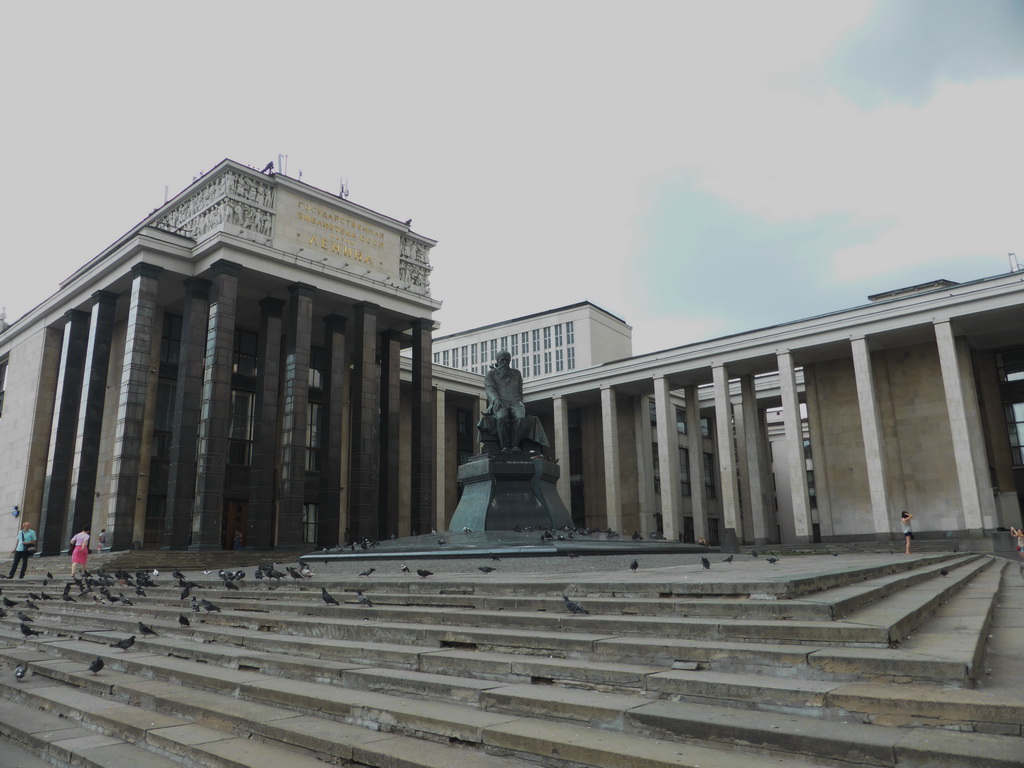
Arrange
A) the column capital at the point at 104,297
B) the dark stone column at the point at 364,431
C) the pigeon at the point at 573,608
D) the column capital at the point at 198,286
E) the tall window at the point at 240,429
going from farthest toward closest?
1. the tall window at the point at 240,429
2. the dark stone column at the point at 364,431
3. the column capital at the point at 104,297
4. the column capital at the point at 198,286
5. the pigeon at the point at 573,608

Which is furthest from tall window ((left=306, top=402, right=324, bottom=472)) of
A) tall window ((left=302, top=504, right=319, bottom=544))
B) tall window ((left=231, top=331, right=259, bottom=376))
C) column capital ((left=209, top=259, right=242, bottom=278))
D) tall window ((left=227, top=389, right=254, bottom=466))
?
column capital ((left=209, top=259, right=242, bottom=278))

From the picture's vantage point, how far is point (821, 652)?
15.2 feet

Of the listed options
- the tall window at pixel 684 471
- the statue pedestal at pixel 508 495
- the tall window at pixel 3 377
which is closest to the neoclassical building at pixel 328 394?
the tall window at pixel 3 377

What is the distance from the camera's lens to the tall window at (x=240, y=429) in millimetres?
35219

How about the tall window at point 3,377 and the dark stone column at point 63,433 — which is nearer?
the dark stone column at point 63,433

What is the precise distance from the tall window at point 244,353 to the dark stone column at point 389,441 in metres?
6.82

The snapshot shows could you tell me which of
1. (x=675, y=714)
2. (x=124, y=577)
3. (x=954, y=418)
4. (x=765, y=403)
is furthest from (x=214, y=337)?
(x=765, y=403)

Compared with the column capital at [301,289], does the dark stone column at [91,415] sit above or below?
below

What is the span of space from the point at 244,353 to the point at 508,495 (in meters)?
25.2

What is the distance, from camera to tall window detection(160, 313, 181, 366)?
34.6 metres

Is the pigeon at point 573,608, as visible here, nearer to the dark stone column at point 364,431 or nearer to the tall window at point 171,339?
the dark stone column at point 364,431

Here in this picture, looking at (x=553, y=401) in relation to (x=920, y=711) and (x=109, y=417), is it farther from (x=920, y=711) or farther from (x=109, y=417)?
(x=920, y=711)

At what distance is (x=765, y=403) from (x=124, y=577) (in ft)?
150

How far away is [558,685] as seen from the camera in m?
5.38
